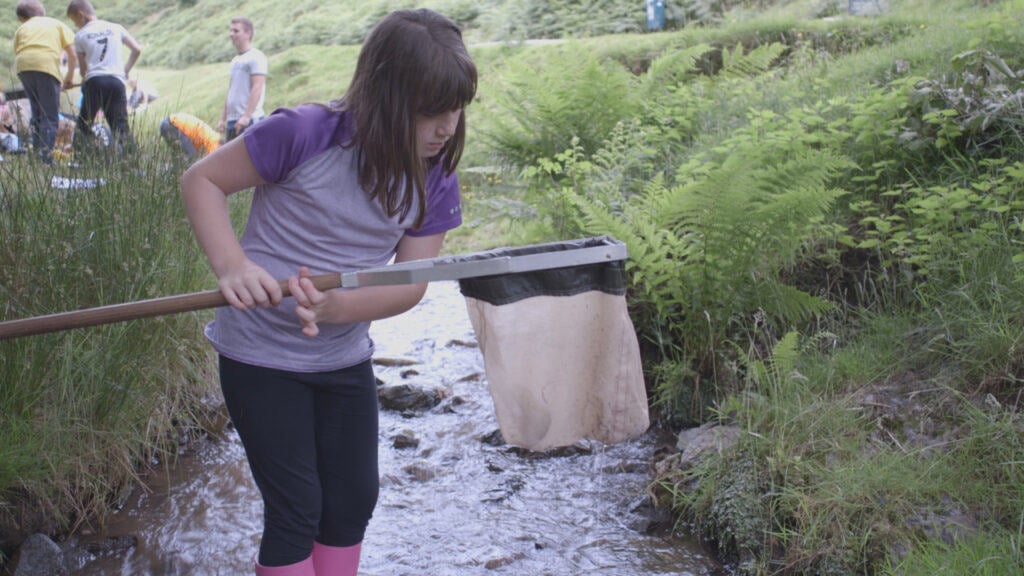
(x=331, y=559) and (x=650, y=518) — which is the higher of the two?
(x=331, y=559)

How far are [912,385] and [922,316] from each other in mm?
375

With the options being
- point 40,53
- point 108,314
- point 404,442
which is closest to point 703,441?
point 404,442

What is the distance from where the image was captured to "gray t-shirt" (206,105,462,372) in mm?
2170

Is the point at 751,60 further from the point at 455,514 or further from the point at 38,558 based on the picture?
the point at 38,558

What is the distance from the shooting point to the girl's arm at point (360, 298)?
2.05 meters

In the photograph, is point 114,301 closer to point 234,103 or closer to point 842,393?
point 842,393

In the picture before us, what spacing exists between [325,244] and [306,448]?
0.50 m

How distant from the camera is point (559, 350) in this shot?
2.42 meters

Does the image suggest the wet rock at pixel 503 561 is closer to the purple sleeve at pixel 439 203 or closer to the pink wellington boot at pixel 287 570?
the pink wellington boot at pixel 287 570

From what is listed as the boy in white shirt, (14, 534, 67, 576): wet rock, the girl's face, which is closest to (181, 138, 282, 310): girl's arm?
the girl's face

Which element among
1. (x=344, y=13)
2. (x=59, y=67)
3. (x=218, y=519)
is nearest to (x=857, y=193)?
(x=218, y=519)

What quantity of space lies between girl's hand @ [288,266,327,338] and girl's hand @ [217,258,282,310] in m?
0.04

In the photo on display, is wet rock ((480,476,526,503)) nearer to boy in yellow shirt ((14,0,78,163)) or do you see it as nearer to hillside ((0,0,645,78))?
hillside ((0,0,645,78))

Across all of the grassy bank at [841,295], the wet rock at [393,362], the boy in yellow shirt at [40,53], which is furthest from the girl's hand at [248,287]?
the boy in yellow shirt at [40,53]
